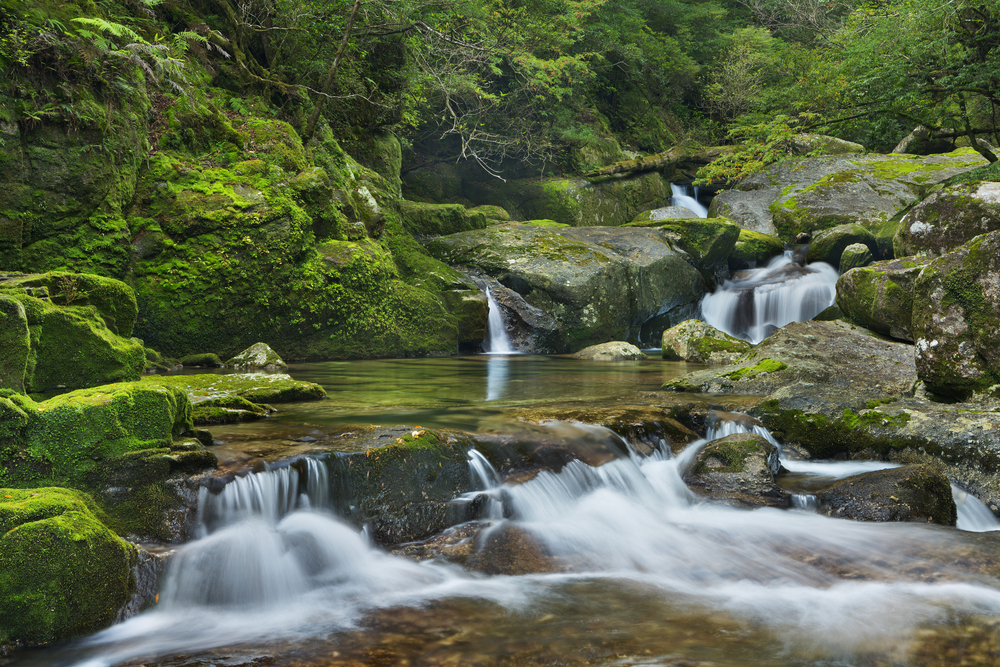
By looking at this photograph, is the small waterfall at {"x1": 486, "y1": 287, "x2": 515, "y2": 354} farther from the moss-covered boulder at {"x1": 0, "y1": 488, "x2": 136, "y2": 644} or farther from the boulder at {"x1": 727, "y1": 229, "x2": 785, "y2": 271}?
the moss-covered boulder at {"x1": 0, "y1": 488, "x2": 136, "y2": 644}

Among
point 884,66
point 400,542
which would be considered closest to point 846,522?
point 400,542

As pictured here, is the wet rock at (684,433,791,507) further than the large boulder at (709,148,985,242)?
No

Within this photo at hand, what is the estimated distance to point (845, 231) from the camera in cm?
1572

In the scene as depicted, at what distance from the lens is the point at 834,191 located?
1942 centimetres

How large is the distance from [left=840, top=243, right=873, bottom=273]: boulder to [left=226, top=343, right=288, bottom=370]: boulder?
12.3 metres

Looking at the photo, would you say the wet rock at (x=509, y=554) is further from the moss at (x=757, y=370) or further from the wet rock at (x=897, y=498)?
the moss at (x=757, y=370)

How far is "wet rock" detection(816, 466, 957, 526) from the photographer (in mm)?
4332

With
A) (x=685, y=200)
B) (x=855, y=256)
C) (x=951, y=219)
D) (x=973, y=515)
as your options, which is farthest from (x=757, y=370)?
(x=685, y=200)

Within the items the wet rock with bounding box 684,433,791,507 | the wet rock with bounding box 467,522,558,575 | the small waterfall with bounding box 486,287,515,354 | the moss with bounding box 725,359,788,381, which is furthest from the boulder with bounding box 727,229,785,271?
the wet rock with bounding box 467,522,558,575

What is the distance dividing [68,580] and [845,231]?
17.0 meters

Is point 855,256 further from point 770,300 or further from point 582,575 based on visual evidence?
point 582,575

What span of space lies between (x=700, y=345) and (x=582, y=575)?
869 centimetres

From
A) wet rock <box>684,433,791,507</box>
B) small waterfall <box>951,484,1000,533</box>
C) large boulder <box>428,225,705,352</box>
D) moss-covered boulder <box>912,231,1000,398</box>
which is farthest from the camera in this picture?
large boulder <box>428,225,705,352</box>

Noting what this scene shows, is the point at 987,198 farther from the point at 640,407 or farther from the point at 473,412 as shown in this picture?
the point at 473,412
